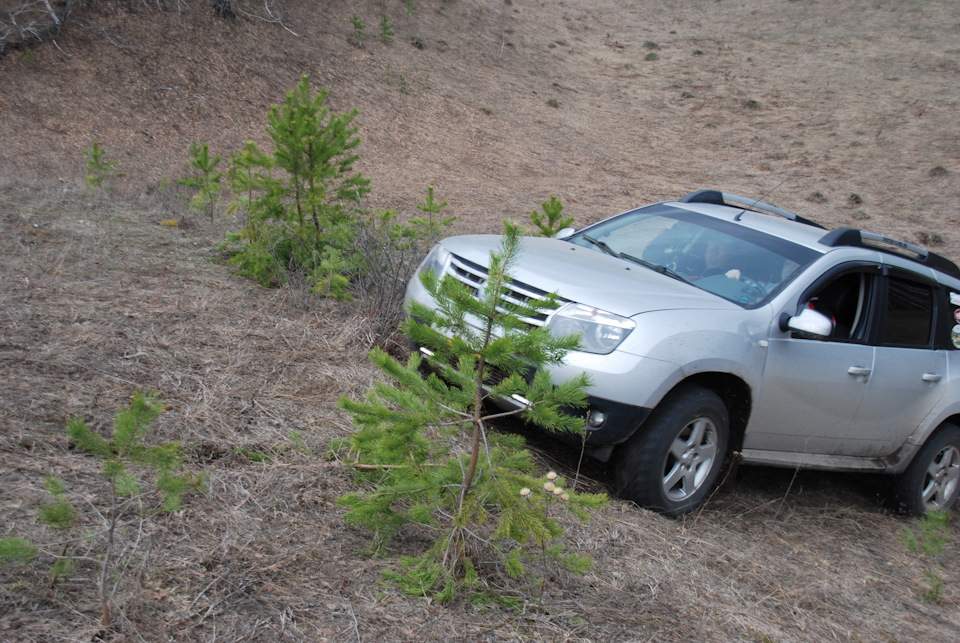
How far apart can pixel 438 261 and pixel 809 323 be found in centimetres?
228

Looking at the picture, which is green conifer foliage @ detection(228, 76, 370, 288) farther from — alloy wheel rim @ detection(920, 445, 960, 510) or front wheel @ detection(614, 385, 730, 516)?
alloy wheel rim @ detection(920, 445, 960, 510)

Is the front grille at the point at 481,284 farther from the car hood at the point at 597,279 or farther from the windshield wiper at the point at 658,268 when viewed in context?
the windshield wiper at the point at 658,268

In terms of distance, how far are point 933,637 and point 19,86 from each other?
1693 cm

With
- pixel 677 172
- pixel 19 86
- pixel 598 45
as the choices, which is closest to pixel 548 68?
pixel 598 45

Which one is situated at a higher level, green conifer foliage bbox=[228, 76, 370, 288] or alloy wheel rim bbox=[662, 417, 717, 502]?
green conifer foliage bbox=[228, 76, 370, 288]

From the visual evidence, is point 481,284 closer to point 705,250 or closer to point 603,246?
point 603,246

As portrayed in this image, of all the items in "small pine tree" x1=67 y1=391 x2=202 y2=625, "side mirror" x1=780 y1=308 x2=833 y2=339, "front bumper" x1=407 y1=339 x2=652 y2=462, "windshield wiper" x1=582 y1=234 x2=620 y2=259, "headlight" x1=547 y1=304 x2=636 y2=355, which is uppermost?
"windshield wiper" x1=582 y1=234 x2=620 y2=259

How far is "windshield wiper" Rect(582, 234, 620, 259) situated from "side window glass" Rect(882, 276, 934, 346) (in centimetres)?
183

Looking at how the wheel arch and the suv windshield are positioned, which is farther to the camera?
the suv windshield

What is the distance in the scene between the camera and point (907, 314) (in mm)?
5297

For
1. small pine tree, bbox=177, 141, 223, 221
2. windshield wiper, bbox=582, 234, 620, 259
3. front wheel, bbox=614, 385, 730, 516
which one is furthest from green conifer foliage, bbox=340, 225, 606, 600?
small pine tree, bbox=177, 141, 223, 221

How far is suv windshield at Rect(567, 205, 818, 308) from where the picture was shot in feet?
15.8

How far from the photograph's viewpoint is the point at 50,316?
4758mm

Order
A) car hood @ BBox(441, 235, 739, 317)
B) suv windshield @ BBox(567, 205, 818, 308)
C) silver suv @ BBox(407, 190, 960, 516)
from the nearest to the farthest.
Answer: silver suv @ BBox(407, 190, 960, 516)
car hood @ BBox(441, 235, 739, 317)
suv windshield @ BBox(567, 205, 818, 308)
